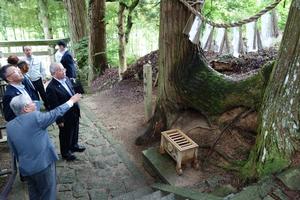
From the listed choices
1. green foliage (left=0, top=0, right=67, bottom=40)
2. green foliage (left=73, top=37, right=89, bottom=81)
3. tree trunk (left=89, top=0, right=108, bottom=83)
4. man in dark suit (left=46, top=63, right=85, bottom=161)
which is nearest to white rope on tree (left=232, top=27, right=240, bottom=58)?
man in dark suit (left=46, top=63, right=85, bottom=161)

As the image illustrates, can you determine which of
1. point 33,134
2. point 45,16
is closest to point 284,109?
point 33,134

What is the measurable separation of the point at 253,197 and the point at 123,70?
6.52 metres

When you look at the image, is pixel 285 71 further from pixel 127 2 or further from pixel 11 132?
pixel 127 2

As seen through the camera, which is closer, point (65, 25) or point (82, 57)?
point (82, 57)

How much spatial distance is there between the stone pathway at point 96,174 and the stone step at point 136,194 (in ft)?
0.61

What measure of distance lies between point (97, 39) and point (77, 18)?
1383 mm

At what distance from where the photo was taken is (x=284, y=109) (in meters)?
2.92

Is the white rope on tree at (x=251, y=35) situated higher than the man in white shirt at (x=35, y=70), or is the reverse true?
the white rope on tree at (x=251, y=35)

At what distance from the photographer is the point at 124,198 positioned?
3.60 metres

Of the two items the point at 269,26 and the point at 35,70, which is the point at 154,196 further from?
the point at 35,70

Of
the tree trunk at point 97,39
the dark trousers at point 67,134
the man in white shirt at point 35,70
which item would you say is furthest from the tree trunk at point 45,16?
the dark trousers at point 67,134

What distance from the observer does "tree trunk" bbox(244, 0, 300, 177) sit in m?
2.83

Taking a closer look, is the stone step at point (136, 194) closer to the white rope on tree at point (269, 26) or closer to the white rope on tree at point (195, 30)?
the white rope on tree at point (195, 30)

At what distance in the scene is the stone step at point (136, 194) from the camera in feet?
11.8
